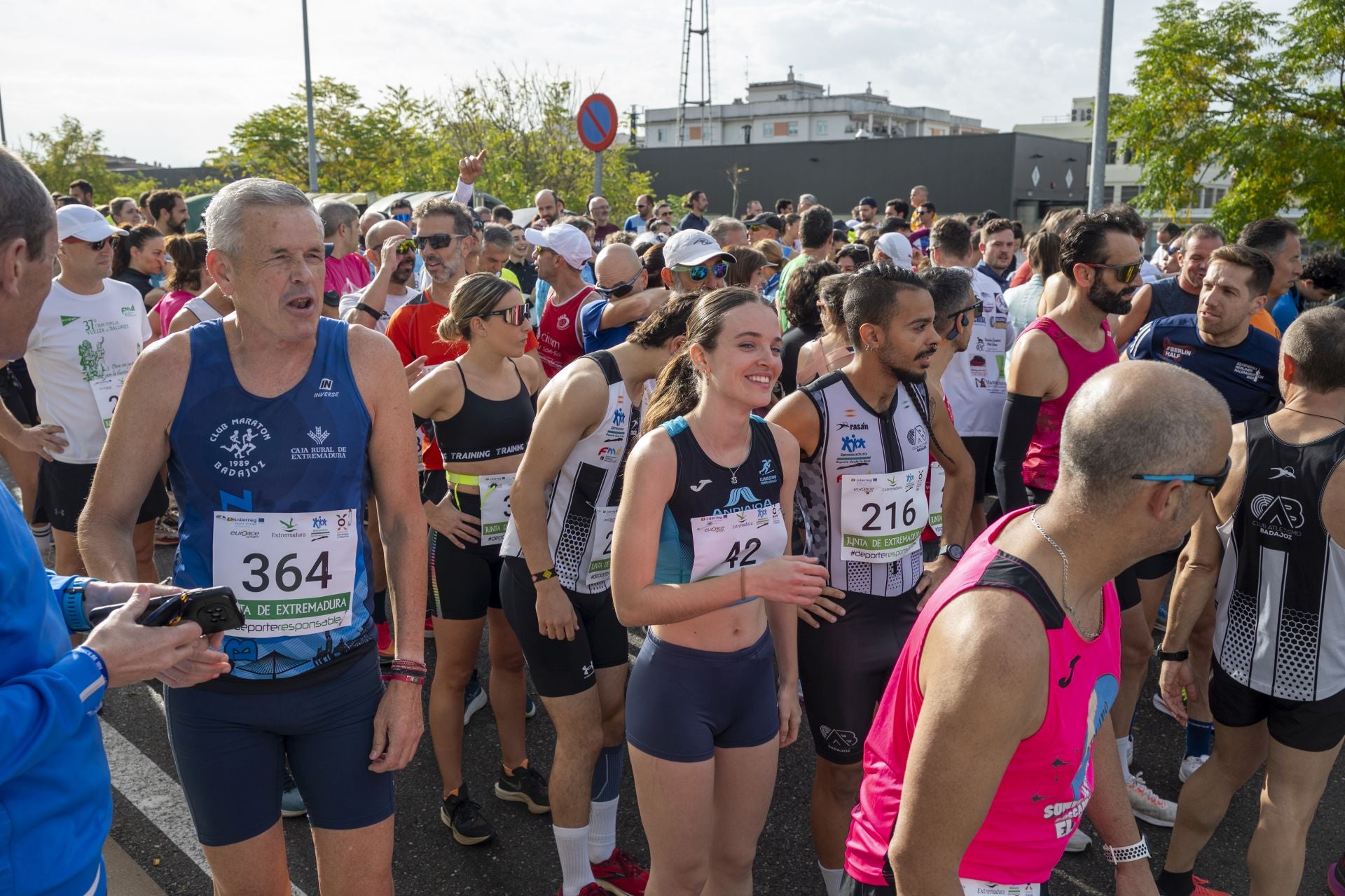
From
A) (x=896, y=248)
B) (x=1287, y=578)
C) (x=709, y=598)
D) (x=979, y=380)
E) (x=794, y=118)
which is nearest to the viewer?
(x=709, y=598)

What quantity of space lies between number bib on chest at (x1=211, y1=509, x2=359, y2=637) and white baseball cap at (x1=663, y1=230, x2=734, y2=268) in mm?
2794

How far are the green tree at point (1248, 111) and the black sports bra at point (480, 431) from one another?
1282 cm

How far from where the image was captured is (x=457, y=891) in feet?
11.0

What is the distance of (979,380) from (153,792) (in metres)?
4.80

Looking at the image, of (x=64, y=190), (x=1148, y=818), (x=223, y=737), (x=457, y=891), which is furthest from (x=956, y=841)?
(x=64, y=190)

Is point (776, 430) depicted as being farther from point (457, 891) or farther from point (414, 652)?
point (457, 891)

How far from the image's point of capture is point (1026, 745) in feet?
5.60

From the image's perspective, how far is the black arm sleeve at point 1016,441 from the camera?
13.5 ft

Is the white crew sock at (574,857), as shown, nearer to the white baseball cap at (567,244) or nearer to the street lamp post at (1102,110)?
the white baseball cap at (567,244)

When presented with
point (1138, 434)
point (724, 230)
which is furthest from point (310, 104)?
point (1138, 434)

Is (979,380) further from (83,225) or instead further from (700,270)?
(83,225)

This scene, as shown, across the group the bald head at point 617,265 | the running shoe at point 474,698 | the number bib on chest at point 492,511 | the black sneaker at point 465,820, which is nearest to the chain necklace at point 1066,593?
the number bib on chest at point 492,511

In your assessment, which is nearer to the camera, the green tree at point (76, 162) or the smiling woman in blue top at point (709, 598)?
the smiling woman in blue top at point (709, 598)

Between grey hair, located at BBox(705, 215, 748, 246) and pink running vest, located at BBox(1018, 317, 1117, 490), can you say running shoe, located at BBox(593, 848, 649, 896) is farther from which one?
grey hair, located at BBox(705, 215, 748, 246)
